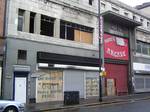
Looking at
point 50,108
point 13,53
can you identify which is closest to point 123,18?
point 13,53

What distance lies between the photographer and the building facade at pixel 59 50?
83.6ft

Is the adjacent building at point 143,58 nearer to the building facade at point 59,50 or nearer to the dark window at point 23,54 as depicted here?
the building facade at point 59,50

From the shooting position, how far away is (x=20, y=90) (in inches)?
1005

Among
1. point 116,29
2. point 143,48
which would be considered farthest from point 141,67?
point 116,29

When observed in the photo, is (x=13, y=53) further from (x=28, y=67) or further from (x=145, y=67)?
(x=145, y=67)

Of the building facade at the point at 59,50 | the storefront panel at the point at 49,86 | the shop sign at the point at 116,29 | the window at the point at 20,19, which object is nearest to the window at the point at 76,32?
the building facade at the point at 59,50

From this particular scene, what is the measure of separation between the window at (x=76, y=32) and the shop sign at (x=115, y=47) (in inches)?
112

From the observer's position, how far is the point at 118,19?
1484 inches

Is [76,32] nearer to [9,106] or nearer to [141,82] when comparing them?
[141,82]

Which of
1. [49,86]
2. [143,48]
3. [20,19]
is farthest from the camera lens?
[143,48]

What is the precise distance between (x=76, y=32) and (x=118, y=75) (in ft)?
31.6

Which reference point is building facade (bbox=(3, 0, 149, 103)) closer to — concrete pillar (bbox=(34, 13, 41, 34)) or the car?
concrete pillar (bbox=(34, 13, 41, 34))

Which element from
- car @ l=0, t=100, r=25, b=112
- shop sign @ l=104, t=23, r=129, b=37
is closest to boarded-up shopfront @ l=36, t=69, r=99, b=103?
shop sign @ l=104, t=23, r=129, b=37

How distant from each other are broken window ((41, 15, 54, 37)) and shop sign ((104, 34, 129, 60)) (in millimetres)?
9048
